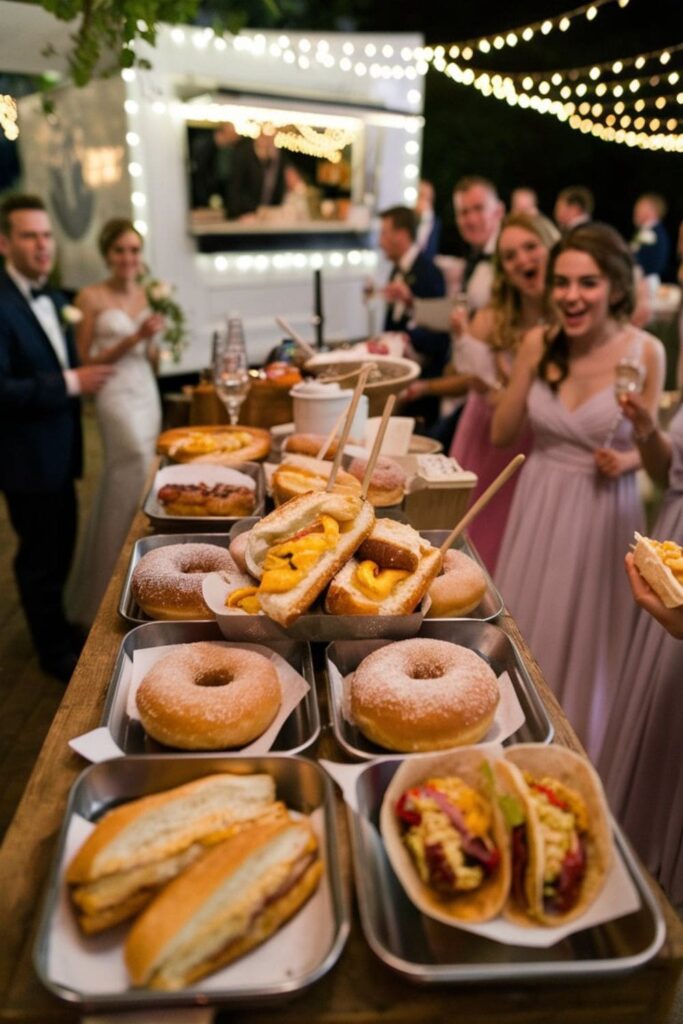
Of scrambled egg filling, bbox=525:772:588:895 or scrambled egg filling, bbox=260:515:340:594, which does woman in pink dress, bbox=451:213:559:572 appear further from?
scrambled egg filling, bbox=525:772:588:895

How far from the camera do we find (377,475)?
2.05 m

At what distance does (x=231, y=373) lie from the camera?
279 centimetres

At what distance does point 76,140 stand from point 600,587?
6.99 meters

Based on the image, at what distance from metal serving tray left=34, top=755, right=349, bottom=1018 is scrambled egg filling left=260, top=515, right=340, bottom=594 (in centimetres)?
40

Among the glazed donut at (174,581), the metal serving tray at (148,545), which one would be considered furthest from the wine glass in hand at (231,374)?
the glazed donut at (174,581)

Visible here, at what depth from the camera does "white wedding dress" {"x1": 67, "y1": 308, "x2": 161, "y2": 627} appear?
443cm

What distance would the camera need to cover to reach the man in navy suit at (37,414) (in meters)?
3.62

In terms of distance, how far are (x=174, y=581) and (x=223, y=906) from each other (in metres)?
0.80

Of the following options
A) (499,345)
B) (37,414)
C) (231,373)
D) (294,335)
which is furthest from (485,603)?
(37,414)

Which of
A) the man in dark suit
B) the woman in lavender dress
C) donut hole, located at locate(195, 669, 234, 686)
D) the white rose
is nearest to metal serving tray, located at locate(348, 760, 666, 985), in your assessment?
donut hole, located at locate(195, 669, 234, 686)

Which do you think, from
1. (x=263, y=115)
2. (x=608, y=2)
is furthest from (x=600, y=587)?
(x=263, y=115)

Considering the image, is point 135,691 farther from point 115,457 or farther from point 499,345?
point 115,457

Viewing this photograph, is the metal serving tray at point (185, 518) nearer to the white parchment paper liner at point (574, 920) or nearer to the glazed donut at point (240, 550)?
the glazed donut at point (240, 550)

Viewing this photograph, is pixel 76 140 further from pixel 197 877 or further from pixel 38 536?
pixel 197 877
